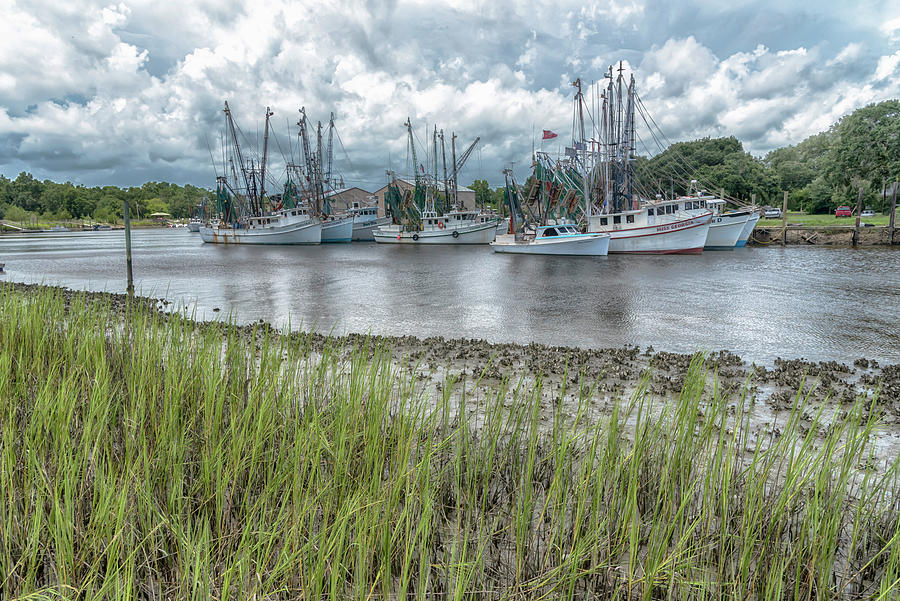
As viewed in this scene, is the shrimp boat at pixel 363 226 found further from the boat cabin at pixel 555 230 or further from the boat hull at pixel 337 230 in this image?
the boat cabin at pixel 555 230

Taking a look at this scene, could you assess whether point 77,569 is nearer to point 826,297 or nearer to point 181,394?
point 181,394

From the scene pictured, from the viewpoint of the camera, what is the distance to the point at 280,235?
51.8 metres

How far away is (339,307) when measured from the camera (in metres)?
14.2

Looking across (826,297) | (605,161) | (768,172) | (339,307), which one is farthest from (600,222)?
(768,172)

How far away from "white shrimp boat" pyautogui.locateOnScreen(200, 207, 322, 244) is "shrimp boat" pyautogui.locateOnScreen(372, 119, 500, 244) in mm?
6616

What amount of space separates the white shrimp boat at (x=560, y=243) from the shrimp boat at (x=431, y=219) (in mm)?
11551

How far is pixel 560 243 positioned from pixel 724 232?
1354cm

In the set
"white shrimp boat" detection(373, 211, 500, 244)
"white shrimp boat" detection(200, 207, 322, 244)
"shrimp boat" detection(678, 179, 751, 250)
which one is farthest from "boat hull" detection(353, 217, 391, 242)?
"shrimp boat" detection(678, 179, 751, 250)

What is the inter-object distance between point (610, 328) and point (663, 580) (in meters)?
8.98

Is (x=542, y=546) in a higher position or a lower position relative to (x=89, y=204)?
lower

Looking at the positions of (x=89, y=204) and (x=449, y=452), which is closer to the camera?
(x=449, y=452)

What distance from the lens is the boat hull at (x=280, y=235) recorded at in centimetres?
5159

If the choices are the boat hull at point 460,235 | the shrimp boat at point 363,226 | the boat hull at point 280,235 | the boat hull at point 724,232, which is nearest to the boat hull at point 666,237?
the boat hull at point 724,232

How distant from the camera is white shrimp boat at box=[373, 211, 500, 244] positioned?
49000mm
